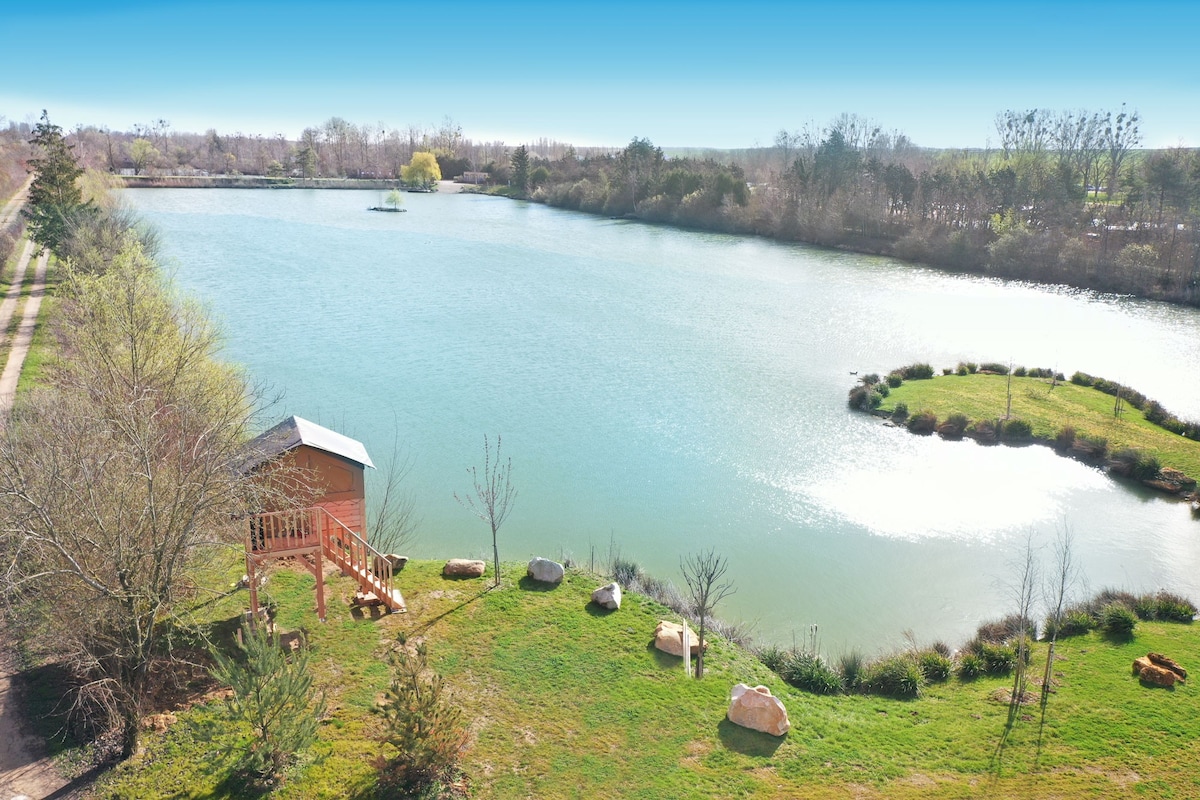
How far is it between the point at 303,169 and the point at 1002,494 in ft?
450

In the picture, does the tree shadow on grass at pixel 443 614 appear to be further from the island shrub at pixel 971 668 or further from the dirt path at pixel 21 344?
the dirt path at pixel 21 344

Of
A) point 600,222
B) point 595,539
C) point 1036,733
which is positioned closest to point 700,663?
point 1036,733

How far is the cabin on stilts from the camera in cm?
1609

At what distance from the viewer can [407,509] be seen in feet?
78.9

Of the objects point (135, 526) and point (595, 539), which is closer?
point (135, 526)

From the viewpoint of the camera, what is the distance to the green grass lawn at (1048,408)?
1147 inches

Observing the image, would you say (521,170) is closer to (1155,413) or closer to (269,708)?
(1155,413)

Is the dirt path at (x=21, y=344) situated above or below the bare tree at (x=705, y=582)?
above

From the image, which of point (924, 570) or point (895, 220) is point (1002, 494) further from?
point (895, 220)

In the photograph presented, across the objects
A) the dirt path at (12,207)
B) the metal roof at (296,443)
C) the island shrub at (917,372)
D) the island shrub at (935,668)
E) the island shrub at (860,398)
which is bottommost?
the island shrub at (935,668)

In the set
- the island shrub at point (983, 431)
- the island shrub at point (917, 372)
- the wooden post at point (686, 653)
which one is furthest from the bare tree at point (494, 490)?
the island shrub at point (917, 372)

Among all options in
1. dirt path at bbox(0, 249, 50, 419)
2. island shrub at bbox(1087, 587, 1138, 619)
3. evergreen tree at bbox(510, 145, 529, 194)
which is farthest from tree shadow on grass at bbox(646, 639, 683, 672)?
evergreen tree at bbox(510, 145, 529, 194)

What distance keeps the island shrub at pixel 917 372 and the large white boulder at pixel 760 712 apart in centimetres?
2698

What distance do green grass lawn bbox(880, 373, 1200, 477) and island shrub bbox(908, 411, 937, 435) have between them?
663 mm
